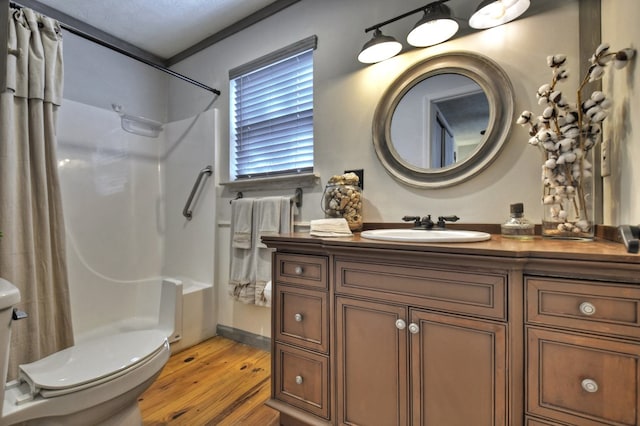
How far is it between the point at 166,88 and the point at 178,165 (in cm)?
85

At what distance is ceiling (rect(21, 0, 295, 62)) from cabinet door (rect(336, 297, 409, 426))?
209 cm

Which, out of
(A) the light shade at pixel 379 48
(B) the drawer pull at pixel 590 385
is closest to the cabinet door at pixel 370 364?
(B) the drawer pull at pixel 590 385

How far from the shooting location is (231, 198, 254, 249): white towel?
6.79 feet

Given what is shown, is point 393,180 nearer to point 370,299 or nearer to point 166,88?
point 370,299

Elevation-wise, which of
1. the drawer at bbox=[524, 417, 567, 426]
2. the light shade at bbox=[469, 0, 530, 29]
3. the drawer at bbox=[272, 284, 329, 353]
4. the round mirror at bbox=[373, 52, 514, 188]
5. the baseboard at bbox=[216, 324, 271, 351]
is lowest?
the baseboard at bbox=[216, 324, 271, 351]

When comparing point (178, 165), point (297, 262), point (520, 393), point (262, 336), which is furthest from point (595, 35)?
point (178, 165)

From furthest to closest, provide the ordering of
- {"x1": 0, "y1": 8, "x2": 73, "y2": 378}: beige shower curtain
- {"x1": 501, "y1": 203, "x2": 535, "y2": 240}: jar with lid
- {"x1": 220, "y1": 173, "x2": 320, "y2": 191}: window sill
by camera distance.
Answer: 1. {"x1": 220, "y1": 173, "x2": 320, "y2": 191}: window sill
2. {"x1": 0, "y1": 8, "x2": 73, "y2": 378}: beige shower curtain
3. {"x1": 501, "y1": 203, "x2": 535, "y2": 240}: jar with lid

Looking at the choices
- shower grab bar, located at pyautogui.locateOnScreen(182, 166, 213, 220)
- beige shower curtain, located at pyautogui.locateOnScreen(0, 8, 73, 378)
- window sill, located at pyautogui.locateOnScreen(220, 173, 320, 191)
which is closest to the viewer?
beige shower curtain, located at pyautogui.locateOnScreen(0, 8, 73, 378)

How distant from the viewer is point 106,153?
7.63 ft

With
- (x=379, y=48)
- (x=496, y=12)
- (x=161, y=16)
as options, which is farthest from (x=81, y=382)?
(x=161, y=16)

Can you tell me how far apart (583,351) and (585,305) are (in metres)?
0.12

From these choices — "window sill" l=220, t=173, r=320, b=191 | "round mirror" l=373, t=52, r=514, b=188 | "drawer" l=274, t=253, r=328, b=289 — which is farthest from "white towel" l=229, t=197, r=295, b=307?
"round mirror" l=373, t=52, r=514, b=188

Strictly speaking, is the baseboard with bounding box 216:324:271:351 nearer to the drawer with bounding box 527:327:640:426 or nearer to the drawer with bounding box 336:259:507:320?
the drawer with bounding box 336:259:507:320

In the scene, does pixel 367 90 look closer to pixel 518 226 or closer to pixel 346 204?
pixel 346 204
